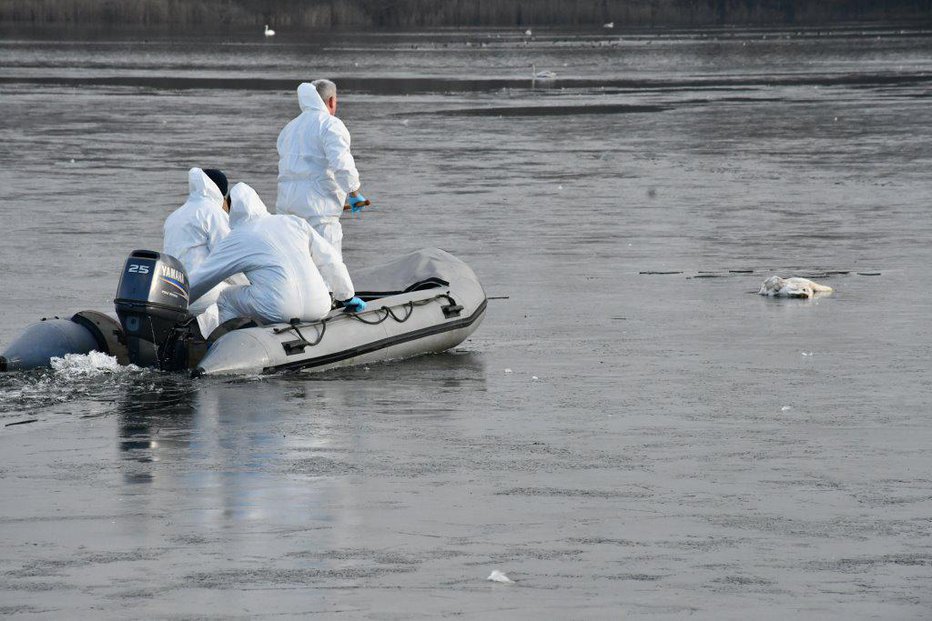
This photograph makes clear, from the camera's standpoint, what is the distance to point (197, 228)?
11031 millimetres

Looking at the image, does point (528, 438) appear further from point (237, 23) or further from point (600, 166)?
point (237, 23)

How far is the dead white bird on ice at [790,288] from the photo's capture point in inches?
557

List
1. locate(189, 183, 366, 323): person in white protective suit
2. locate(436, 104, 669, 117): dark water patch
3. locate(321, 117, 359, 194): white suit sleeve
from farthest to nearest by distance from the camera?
locate(436, 104, 669, 117): dark water patch
locate(321, 117, 359, 194): white suit sleeve
locate(189, 183, 366, 323): person in white protective suit

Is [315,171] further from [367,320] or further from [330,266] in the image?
[367,320]

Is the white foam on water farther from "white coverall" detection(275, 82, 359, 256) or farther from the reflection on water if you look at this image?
"white coverall" detection(275, 82, 359, 256)

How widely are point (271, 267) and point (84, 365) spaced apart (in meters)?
1.31

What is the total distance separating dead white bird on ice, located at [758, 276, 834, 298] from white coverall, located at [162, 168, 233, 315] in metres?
5.21

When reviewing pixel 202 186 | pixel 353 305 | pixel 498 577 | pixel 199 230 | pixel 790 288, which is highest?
pixel 202 186

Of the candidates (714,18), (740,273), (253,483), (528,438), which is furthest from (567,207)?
(714,18)

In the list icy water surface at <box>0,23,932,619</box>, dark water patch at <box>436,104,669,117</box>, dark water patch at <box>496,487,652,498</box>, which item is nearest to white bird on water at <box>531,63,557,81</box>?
dark water patch at <box>436,104,669,117</box>

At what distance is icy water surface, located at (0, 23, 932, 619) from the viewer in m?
6.53

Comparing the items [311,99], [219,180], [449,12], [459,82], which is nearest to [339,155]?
[311,99]

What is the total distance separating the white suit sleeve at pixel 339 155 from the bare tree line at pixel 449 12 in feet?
317

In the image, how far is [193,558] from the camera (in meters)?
6.78
